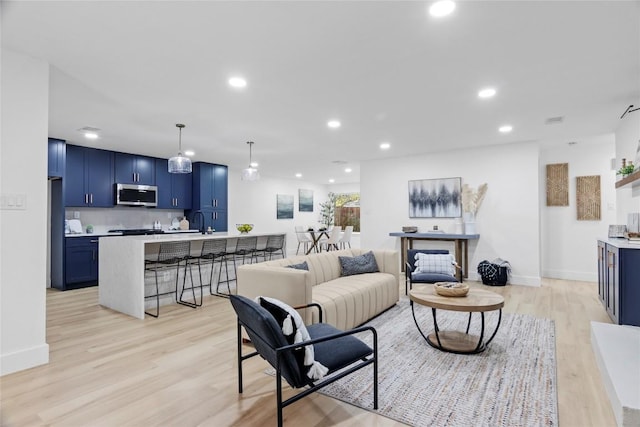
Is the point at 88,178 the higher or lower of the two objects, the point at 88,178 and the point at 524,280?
the higher

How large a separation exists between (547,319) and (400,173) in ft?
12.9

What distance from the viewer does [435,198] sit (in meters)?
6.62

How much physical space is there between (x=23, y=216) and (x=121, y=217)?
4545mm

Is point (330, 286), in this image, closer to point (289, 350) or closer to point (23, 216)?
point (289, 350)

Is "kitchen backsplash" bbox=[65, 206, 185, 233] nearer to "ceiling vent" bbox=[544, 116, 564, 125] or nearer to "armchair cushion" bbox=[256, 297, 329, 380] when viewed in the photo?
"armchair cushion" bbox=[256, 297, 329, 380]

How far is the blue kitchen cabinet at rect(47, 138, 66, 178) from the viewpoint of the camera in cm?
532

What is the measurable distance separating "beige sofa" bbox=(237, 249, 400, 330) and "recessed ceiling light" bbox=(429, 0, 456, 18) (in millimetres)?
2110

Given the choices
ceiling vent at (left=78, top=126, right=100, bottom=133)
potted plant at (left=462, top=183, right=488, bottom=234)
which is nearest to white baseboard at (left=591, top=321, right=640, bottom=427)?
potted plant at (left=462, top=183, right=488, bottom=234)

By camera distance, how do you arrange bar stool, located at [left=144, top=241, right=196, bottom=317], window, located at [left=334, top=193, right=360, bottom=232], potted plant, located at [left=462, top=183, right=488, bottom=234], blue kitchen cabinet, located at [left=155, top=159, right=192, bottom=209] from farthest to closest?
window, located at [left=334, top=193, right=360, bottom=232], blue kitchen cabinet, located at [left=155, top=159, right=192, bottom=209], potted plant, located at [left=462, top=183, right=488, bottom=234], bar stool, located at [left=144, top=241, right=196, bottom=317]

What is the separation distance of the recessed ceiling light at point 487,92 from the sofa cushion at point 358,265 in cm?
229

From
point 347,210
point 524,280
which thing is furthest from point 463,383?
point 347,210

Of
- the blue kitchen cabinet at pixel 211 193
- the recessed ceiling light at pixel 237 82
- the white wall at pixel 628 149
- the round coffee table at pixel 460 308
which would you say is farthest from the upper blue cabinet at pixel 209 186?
the white wall at pixel 628 149

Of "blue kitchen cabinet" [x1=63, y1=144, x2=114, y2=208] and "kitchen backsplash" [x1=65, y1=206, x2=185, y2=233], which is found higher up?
"blue kitchen cabinet" [x1=63, y1=144, x2=114, y2=208]

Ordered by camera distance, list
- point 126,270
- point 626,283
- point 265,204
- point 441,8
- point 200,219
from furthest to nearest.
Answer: point 265,204, point 200,219, point 126,270, point 626,283, point 441,8
